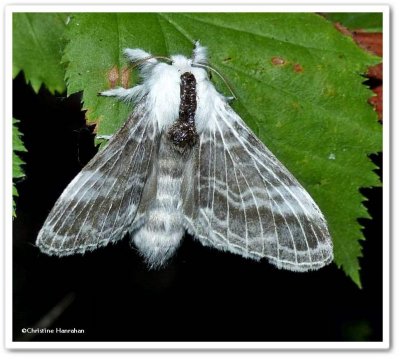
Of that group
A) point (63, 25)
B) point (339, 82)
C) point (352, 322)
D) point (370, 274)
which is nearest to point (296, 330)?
point (352, 322)

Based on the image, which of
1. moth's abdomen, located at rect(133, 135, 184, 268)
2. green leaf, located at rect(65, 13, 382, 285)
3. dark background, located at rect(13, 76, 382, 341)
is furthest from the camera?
dark background, located at rect(13, 76, 382, 341)

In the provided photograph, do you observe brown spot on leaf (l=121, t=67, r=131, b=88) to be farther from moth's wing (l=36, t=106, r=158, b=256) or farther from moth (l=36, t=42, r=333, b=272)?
moth's wing (l=36, t=106, r=158, b=256)

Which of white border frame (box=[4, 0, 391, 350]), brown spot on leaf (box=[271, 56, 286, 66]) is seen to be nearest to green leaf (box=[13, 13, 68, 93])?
white border frame (box=[4, 0, 391, 350])

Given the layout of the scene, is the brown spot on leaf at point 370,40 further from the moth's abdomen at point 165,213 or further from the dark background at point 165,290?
the moth's abdomen at point 165,213

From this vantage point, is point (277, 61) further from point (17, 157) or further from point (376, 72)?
point (17, 157)

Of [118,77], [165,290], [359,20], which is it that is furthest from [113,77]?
[165,290]
